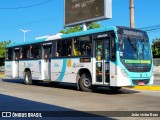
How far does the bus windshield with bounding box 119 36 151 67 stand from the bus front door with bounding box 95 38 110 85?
0.77 meters

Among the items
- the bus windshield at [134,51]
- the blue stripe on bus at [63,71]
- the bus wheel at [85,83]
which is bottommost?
the bus wheel at [85,83]

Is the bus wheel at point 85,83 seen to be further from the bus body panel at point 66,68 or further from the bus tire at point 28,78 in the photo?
the bus tire at point 28,78

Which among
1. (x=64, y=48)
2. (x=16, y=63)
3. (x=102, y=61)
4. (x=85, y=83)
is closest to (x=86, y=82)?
(x=85, y=83)

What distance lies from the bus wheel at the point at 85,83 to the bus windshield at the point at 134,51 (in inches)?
104

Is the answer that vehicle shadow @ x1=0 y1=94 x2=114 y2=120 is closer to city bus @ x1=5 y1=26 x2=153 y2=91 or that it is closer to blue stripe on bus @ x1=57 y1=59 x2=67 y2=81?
city bus @ x1=5 y1=26 x2=153 y2=91

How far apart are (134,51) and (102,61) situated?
1.61 metres

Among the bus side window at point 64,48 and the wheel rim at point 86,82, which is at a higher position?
the bus side window at point 64,48

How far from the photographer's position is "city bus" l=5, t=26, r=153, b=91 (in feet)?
52.8

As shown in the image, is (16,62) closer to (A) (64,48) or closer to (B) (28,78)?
(B) (28,78)

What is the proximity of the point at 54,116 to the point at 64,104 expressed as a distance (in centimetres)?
268

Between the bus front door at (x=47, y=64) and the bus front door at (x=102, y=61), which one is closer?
the bus front door at (x=102, y=61)

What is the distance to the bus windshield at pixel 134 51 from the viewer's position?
53.0 ft

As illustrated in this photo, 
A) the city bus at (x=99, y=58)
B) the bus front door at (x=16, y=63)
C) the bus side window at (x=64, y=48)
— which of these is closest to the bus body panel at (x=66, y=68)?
the city bus at (x=99, y=58)

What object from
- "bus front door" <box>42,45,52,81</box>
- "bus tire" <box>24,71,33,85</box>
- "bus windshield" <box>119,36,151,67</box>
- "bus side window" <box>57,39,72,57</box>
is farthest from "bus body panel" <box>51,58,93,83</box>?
"bus tire" <box>24,71,33,85</box>
